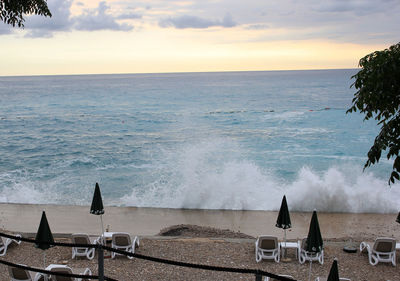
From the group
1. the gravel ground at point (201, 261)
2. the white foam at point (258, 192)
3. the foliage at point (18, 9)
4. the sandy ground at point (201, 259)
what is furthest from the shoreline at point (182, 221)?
the foliage at point (18, 9)

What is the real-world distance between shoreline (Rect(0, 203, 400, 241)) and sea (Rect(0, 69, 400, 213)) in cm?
144

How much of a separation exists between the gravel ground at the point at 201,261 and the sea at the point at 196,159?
593 cm

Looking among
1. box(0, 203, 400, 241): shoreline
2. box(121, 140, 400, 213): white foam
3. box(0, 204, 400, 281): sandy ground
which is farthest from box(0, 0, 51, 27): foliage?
box(121, 140, 400, 213): white foam

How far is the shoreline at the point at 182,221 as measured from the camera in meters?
14.6

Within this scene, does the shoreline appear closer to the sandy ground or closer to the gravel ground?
the sandy ground

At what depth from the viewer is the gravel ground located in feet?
30.0

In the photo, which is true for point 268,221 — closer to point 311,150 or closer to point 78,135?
point 311,150

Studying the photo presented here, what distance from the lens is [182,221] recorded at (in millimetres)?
16375

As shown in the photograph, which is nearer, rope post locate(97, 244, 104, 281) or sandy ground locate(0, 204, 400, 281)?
rope post locate(97, 244, 104, 281)

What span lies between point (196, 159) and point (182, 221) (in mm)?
14682

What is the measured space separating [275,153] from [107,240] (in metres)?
23.4

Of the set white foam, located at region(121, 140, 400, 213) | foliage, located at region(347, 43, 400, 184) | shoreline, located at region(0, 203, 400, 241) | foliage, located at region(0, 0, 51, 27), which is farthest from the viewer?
white foam, located at region(121, 140, 400, 213)

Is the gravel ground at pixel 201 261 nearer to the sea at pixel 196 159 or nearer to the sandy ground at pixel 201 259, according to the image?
the sandy ground at pixel 201 259

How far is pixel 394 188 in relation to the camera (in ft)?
67.5
